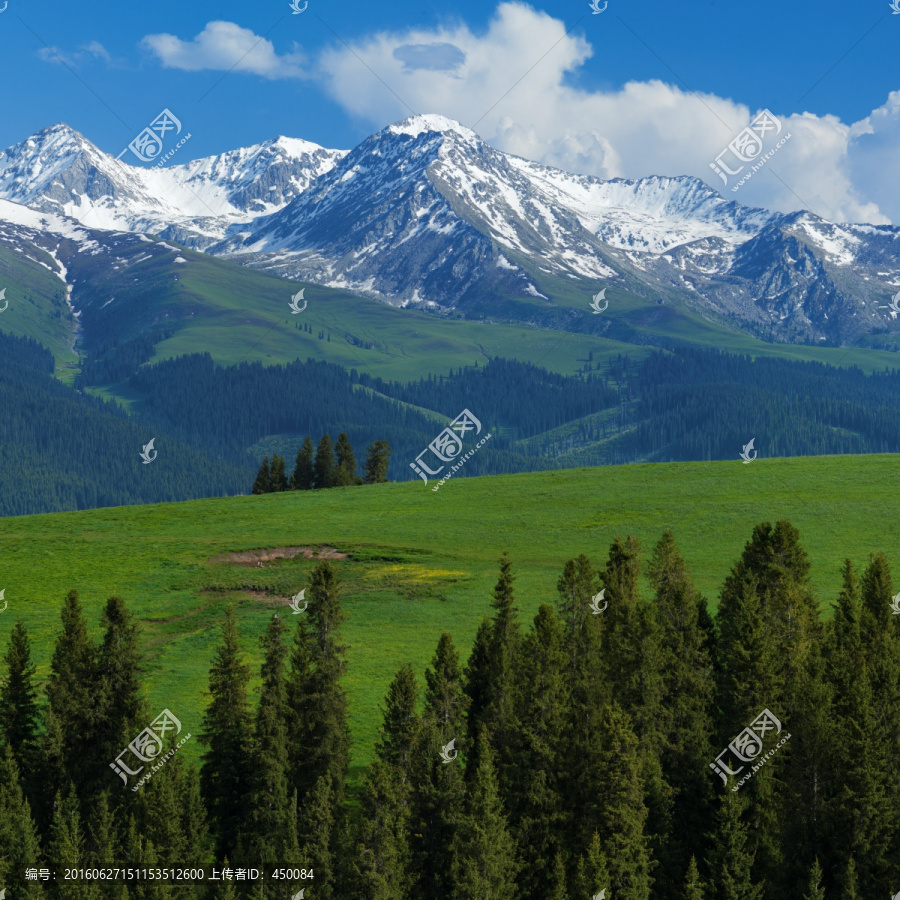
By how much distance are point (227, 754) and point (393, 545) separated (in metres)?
43.2

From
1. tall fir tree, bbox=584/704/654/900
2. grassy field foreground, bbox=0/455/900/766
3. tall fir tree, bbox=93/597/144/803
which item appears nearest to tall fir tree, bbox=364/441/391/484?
grassy field foreground, bbox=0/455/900/766

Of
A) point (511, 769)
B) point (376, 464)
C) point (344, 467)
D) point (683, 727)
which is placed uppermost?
point (376, 464)

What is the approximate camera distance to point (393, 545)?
86500mm

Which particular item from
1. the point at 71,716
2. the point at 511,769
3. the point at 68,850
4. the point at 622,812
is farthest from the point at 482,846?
the point at 71,716

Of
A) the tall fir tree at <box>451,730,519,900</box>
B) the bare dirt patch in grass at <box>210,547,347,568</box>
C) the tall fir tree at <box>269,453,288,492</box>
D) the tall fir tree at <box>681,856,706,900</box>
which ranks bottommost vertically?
the tall fir tree at <box>681,856,706,900</box>

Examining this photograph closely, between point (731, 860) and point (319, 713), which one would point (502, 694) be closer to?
point (319, 713)

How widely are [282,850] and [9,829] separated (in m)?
11.4

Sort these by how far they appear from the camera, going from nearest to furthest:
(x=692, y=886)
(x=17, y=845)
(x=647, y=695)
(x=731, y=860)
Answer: (x=692, y=886)
(x=731, y=860)
(x=17, y=845)
(x=647, y=695)

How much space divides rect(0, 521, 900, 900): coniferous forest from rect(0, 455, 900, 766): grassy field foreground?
6.33 meters

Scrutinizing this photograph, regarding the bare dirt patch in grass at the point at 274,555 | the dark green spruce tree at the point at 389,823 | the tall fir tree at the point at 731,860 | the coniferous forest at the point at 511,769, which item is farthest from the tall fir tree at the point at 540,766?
the bare dirt patch in grass at the point at 274,555

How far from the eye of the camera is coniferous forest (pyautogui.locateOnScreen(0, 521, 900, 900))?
39469mm

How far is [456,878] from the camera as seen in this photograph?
3878cm

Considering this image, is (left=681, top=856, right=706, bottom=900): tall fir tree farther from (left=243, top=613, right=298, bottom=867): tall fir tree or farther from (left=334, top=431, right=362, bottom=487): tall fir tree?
(left=334, top=431, right=362, bottom=487): tall fir tree

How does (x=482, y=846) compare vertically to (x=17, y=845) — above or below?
below
